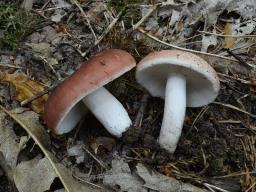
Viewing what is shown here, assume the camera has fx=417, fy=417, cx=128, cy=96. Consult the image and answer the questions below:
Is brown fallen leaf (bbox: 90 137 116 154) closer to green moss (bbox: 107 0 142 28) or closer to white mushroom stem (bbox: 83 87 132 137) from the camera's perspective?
white mushroom stem (bbox: 83 87 132 137)

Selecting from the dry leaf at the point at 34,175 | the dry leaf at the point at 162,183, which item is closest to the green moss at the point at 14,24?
the dry leaf at the point at 34,175

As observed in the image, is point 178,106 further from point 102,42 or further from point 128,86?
point 102,42

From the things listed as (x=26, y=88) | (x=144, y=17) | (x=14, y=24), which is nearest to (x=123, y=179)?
(x=26, y=88)

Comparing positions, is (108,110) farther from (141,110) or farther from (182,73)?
(182,73)

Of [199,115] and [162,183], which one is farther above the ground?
[199,115]

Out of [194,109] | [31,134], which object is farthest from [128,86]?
[31,134]

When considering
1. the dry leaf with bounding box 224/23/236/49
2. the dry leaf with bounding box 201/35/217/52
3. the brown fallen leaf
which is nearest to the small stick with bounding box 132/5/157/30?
the dry leaf with bounding box 201/35/217/52

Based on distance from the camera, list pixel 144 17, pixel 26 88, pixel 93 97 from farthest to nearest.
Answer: pixel 144 17 < pixel 26 88 < pixel 93 97
